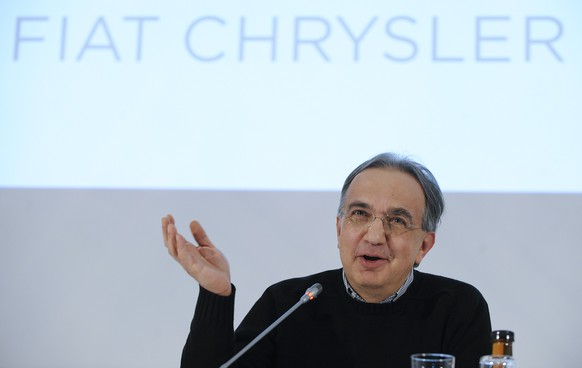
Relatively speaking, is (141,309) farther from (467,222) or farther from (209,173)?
(467,222)

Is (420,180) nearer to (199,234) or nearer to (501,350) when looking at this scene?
(199,234)

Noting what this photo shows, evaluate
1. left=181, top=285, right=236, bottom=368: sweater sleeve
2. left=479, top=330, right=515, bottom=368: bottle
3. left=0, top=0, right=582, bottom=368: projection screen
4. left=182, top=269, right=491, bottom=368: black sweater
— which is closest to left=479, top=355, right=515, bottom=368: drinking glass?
left=479, top=330, right=515, bottom=368: bottle

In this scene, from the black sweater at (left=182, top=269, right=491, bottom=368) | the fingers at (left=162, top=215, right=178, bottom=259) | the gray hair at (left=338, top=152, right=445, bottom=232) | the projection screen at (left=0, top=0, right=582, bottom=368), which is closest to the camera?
the fingers at (left=162, top=215, right=178, bottom=259)

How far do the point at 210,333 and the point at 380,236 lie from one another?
1.62ft

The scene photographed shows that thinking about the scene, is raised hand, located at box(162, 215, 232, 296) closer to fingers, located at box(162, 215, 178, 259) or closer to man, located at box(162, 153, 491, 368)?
fingers, located at box(162, 215, 178, 259)

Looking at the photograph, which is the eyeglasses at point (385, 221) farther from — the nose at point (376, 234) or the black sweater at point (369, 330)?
the black sweater at point (369, 330)

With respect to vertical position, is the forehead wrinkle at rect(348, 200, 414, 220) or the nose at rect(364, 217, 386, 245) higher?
the forehead wrinkle at rect(348, 200, 414, 220)

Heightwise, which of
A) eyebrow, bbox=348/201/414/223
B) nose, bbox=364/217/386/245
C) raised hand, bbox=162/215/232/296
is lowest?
raised hand, bbox=162/215/232/296

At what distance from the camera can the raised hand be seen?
5.38ft

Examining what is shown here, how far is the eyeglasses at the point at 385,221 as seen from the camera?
192 centimetres

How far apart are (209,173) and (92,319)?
79cm

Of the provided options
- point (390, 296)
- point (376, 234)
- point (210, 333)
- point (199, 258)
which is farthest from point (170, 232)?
point (390, 296)

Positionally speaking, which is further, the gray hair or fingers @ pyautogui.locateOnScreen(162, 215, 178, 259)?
the gray hair

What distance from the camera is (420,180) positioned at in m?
1.99
